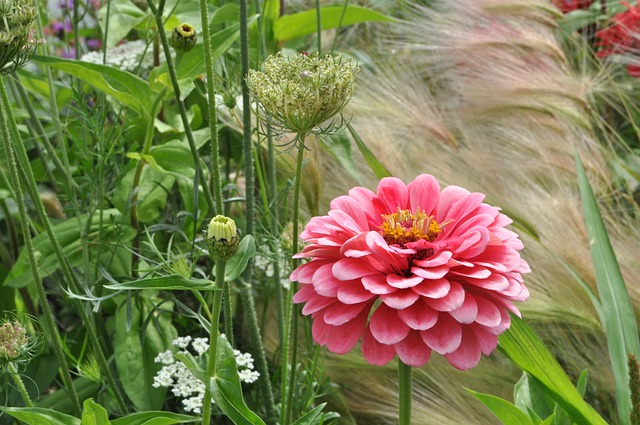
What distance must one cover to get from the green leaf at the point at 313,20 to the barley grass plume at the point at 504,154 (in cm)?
9

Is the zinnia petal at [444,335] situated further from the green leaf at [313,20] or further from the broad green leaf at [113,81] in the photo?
the green leaf at [313,20]

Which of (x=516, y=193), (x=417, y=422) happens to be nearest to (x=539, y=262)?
(x=516, y=193)

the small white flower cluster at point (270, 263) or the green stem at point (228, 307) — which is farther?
the small white flower cluster at point (270, 263)

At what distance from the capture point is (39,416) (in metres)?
0.57

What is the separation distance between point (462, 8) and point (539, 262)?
1.61 feet

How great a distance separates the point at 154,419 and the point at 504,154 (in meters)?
0.60

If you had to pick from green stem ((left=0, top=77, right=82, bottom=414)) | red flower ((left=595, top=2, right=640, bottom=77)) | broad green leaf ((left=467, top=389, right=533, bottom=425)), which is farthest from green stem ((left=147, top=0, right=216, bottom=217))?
red flower ((left=595, top=2, right=640, bottom=77))

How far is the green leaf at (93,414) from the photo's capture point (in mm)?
544

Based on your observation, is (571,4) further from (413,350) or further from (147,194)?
(413,350)

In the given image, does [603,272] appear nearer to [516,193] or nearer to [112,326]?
[516,193]

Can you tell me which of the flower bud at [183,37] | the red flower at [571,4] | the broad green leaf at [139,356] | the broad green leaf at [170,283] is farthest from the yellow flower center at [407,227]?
the red flower at [571,4]

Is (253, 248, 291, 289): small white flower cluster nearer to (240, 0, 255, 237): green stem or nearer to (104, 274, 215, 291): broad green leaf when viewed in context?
(240, 0, 255, 237): green stem

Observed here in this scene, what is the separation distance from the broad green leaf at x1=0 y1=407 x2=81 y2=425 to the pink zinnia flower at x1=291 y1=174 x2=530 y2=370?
0.18 m

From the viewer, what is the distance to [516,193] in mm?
949
